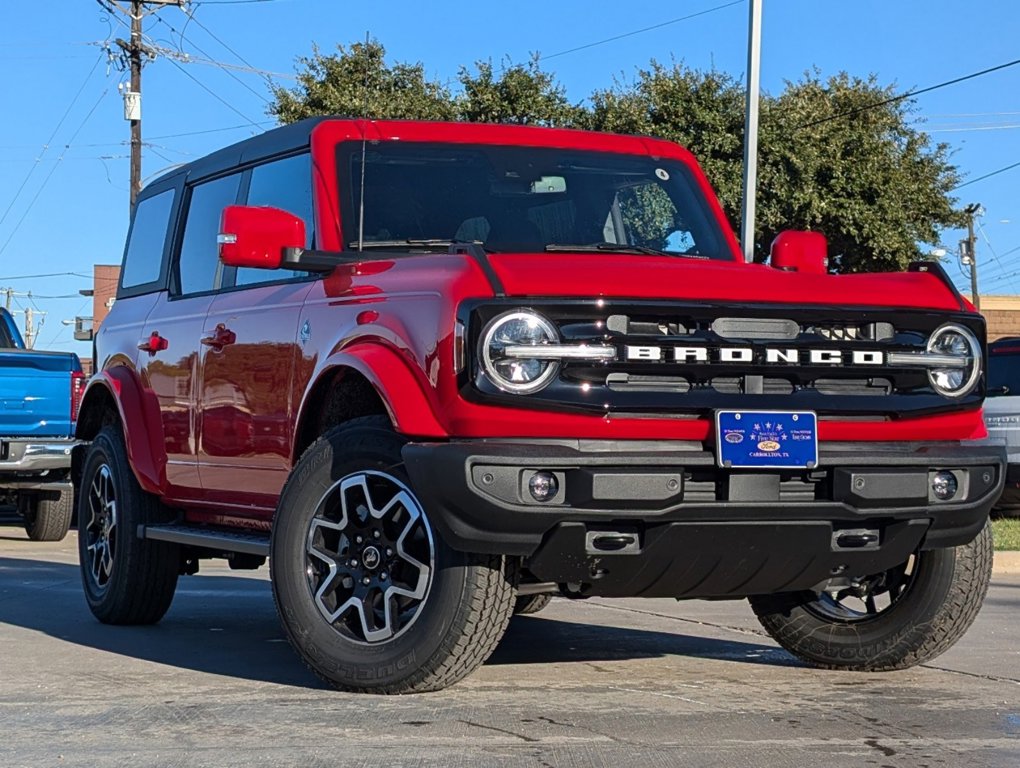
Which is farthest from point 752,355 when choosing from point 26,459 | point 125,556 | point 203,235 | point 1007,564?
point 26,459

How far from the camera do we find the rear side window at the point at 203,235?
780 cm

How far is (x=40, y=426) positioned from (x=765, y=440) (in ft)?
35.4

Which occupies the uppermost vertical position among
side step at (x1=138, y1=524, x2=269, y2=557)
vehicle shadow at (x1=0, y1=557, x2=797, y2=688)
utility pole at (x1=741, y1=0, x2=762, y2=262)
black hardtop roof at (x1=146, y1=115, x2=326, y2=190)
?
utility pole at (x1=741, y1=0, x2=762, y2=262)

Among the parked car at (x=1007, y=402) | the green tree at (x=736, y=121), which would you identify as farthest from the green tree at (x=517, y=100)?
the parked car at (x=1007, y=402)

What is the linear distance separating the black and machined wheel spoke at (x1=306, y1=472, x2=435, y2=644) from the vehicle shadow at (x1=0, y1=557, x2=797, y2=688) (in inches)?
17.4

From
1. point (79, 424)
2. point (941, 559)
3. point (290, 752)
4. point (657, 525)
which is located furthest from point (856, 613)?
A: point (79, 424)

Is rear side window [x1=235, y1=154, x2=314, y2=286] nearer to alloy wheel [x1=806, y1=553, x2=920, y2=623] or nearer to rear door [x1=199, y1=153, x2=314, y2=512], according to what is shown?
rear door [x1=199, y1=153, x2=314, y2=512]

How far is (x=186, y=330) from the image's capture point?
25.1ft

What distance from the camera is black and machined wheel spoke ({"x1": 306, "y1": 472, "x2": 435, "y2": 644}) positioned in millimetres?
5539

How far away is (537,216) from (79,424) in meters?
3.13

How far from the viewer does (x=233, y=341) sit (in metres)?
7.07

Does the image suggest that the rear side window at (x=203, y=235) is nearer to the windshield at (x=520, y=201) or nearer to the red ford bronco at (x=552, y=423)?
the red ford bronco at (x=552, y=423)

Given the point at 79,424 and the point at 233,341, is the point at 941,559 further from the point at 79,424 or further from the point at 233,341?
the point at 79,424

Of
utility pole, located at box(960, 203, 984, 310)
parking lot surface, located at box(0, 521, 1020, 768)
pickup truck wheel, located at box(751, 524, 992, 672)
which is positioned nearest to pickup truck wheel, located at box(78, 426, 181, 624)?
parking lot surface, located at box(0, 521, 1020, 768)
